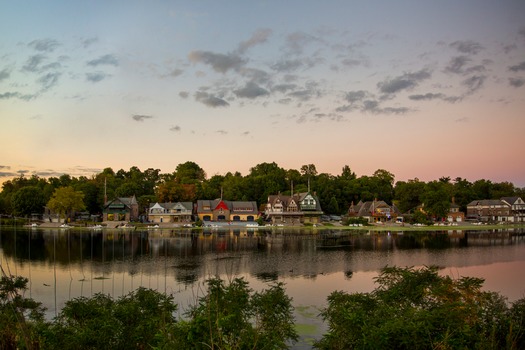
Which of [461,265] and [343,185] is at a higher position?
[343,185]

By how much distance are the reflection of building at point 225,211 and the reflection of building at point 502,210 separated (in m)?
55.1

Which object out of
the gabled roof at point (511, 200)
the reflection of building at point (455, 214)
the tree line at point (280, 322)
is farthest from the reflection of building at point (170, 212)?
the gabled roof at point (511, 200)

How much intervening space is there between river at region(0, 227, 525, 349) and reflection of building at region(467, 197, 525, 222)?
4907cm

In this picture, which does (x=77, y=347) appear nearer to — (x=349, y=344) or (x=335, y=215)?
(x=349, y=344)

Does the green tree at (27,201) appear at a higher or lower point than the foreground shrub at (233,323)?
higher

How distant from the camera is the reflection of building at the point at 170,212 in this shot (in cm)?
9150

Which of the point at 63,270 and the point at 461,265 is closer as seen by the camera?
the point at 63,270

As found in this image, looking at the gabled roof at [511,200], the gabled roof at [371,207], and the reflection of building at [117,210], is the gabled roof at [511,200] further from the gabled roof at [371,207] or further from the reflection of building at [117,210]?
the reflection of building at [117,210]

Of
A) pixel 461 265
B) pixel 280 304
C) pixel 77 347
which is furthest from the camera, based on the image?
pixel 461 265

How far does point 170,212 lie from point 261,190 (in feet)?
84.2

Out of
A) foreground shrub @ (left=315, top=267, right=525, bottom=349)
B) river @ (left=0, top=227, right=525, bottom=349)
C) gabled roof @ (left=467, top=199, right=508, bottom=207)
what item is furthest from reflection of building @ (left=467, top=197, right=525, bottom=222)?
foreground shrub @ (left=315, top=267, right=525, bottom=349)

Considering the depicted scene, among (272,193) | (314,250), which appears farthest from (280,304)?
(272,193)

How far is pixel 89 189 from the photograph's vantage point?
98.7 m

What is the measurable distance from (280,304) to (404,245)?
1620 inches
